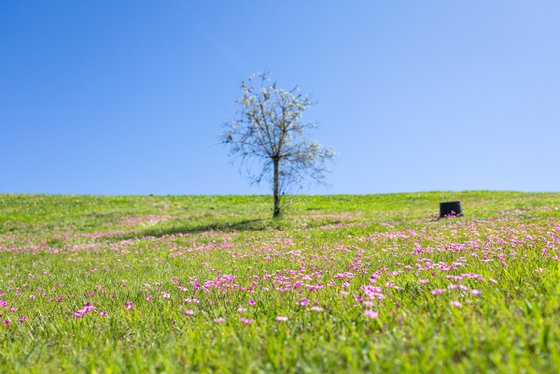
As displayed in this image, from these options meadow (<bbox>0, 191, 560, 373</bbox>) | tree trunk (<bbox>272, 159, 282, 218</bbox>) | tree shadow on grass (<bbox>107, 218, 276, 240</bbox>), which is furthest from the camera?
tree trunk (<bbox>272, 159, 282, 218</bbox>)

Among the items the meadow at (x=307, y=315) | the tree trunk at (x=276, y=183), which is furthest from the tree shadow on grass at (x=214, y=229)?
the meadow at (x=307, y=315)

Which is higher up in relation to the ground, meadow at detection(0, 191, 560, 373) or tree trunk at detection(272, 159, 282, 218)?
tree trunk at detection(272, 159, 282, 218)

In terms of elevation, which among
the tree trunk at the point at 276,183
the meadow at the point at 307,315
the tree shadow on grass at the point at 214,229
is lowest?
the tree shadow on grass at the point at 214,229

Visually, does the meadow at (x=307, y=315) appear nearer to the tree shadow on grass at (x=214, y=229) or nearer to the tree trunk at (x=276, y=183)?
the tree shadow on grass at (x=214, y=229)

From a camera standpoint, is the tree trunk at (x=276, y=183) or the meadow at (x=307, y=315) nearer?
the meadow at (x=307, y=315)

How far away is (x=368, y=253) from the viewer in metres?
7.96

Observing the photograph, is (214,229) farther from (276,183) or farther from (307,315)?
(307,315)

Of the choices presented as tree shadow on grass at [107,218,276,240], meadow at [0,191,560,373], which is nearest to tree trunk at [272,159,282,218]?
tree shadow on grass at [107,218,276,240]

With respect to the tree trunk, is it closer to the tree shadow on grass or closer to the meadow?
the tree shadow on grass

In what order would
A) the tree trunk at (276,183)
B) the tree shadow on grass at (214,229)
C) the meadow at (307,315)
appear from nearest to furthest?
the meadow at (307,315), the tree shadow on grass at (214,229), the tree trunk at (276,183)

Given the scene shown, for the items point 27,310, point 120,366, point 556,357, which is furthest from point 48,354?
point 556,357

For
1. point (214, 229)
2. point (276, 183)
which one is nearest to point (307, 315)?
point (214, 229)

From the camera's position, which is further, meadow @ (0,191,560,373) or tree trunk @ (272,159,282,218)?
tree trunk @ (272,159,282,218)

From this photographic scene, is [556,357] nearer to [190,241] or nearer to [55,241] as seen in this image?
[190,241]
